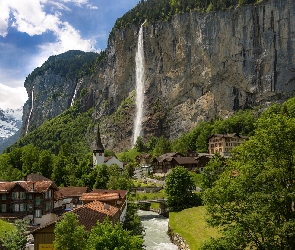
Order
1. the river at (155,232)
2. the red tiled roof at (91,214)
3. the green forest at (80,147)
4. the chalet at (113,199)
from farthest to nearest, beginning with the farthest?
the green forest at (80,147) < the chalet at (113,199) < the river at (155,232) < the red tiled roof at (91,214)

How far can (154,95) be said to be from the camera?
151 m

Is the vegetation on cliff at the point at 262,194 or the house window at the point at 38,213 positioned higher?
the vegetation on cliff at the point at 262,194

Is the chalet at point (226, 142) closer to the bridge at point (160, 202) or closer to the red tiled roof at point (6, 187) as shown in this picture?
the bridge at point (160, 202)

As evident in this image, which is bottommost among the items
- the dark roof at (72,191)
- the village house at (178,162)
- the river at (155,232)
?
the river at (155,232)

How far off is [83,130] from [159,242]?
144m

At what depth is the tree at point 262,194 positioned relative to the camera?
19.4m

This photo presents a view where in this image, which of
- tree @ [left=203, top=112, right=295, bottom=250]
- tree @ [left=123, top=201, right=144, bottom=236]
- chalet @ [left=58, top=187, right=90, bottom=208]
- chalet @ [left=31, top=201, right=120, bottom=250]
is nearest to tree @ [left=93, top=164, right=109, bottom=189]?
chalet @ [left=58, top=187, right=90, bottom=208]

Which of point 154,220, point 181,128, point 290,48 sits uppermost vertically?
point 290,48

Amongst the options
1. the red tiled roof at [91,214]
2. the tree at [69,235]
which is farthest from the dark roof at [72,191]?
the tree at [69,235]

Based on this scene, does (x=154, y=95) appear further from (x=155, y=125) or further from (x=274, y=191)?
(x=274, y=191)

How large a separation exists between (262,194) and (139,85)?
143156mm

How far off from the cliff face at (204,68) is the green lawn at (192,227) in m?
82.1

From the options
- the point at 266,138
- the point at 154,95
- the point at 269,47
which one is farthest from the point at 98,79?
the point at 266,138

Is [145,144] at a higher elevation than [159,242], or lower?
higher
